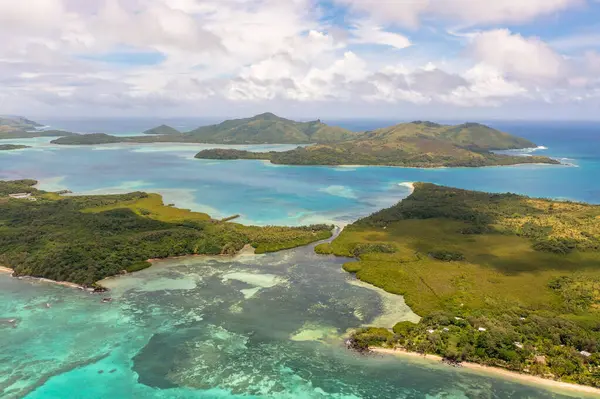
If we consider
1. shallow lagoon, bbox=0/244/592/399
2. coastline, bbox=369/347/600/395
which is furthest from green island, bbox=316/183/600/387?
shallow lagoon, bbox=0/244/592/399

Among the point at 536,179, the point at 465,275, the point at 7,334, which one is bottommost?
the point at 7,334

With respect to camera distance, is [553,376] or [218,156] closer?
[553,376]

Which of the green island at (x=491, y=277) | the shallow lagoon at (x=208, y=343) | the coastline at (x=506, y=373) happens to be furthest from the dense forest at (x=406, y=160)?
the coastline at (x=506, y=373)

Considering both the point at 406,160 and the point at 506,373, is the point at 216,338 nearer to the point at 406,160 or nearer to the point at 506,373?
the point at 506,373

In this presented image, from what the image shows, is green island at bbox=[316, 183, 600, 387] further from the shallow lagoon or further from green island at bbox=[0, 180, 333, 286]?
green island at bbox=[0, 180, 333, 286]

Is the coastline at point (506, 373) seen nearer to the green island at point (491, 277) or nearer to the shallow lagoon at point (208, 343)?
the green island at point (491, 277)

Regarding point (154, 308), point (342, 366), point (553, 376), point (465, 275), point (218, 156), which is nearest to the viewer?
point (553, 376)

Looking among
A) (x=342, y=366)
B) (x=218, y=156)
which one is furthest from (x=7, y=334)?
(x=218, y=156)

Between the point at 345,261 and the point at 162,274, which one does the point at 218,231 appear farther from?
the point at 345,261
